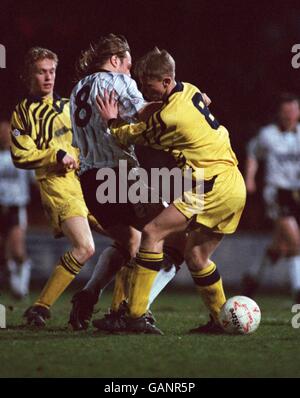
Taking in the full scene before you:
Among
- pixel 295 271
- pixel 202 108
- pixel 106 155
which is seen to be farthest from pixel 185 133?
pixel 295 271

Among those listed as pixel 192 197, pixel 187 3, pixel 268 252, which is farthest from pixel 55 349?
pixel 187 3

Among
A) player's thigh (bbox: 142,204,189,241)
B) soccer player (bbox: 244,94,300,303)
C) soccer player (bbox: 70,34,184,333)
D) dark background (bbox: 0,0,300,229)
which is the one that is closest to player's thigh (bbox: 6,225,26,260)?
soccer player (bbox: 244,94,300,303)

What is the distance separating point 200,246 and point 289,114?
408cm

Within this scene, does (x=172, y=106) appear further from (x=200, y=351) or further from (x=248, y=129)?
(x=248, y=129)

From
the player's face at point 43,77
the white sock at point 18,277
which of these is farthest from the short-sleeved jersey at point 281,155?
the player's face at point 43,77

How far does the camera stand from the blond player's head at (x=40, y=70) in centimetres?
816

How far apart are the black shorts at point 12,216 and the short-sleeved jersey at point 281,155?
3.56 m

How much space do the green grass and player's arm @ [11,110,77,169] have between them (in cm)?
126

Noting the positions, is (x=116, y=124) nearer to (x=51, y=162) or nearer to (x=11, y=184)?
(x=51, y=162)

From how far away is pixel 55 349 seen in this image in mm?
6418

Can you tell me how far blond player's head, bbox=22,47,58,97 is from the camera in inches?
321

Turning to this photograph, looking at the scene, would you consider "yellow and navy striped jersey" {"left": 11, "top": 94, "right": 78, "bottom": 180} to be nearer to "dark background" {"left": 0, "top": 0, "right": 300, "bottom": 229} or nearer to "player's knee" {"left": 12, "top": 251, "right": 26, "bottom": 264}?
"player's knee" {"left": 12, "top": 251, "right": 26, "bottom": 264}
